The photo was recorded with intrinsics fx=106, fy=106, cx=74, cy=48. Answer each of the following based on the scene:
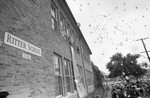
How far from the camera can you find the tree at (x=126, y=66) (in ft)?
110

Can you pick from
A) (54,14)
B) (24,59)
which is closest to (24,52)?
(24,59)

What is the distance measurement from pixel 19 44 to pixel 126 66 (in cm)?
3705

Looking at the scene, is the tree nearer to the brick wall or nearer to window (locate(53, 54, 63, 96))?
window (locate(53, 54, 63, 96))

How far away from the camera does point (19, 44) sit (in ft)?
9.81

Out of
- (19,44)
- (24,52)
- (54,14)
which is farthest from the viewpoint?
(54,14)

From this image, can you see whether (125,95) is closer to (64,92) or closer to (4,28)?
(64,92)

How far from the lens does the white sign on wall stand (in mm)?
2648

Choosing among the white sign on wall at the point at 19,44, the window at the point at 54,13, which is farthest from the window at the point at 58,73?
the window at the point at 54,13

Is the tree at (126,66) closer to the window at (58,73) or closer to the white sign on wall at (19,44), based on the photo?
the window at (58,73)

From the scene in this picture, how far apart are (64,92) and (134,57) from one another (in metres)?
34.8

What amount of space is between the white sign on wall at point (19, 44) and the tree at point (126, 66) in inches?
1389

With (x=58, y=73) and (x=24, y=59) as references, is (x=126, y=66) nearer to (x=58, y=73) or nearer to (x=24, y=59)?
(x=58, y=73)

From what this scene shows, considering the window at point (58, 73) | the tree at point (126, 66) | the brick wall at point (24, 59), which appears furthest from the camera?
the tree at point (126, 66)

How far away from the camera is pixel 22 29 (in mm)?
3254
